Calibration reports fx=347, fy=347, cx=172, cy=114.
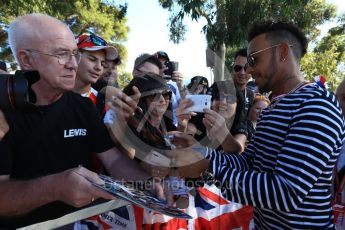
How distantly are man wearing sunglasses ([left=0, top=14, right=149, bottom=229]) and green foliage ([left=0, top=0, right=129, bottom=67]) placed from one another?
551 centimetres

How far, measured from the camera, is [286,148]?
A: 5.20 feet

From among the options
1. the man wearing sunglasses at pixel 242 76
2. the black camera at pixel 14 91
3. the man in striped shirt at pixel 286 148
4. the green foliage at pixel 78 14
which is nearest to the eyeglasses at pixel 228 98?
the man wearing sunglasses at pixel 242 76

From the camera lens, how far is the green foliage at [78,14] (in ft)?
24.0

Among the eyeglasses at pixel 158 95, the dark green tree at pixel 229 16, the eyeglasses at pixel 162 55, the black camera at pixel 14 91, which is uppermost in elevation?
the dark green tree at pixel 229 16

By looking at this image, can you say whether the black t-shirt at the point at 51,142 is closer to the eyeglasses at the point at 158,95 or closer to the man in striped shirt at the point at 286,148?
the eyeglasses at the point at 158,95

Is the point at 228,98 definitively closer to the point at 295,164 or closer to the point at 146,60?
the point at 146,60

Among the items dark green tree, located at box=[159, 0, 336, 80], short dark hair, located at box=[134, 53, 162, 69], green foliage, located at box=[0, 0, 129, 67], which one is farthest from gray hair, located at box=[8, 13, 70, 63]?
dark green tree, located at box=[159, 0, 336, 80]

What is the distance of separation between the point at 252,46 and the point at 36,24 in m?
1.26

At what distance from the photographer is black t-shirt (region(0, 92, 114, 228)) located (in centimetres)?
178

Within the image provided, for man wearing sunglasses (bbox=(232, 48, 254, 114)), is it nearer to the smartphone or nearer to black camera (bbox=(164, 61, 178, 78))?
black camera (bbox=(164, 61, 178, 78))

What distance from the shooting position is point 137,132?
2432 millimetres

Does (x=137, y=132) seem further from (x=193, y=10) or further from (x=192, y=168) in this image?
(x=193, y=10)

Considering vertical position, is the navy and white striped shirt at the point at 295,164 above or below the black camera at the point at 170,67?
below

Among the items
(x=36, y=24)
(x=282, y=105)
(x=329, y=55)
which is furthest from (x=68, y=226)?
(x=329, y=55)
